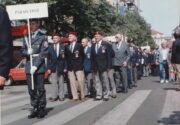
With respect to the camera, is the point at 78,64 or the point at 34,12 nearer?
the point at 34,12

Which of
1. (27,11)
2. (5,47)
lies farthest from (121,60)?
(5,47)

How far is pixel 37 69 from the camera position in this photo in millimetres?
10531

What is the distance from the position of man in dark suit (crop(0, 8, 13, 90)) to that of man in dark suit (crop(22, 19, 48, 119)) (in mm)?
5902

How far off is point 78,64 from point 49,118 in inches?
165

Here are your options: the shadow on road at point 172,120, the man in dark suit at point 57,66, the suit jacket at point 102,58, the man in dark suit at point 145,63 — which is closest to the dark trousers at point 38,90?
the shadow on road at point 172,120

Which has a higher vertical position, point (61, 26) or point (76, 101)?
point (61, 26)

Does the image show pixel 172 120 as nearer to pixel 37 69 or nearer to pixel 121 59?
pixel 37 69

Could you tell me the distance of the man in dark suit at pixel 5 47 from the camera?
4465 millimetres

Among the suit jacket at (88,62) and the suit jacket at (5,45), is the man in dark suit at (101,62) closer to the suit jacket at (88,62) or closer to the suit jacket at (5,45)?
the suit jacket at (88,62)

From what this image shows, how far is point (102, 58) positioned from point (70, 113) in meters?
3.75

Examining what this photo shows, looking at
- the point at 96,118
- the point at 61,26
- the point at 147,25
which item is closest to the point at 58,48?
the point at 96,118

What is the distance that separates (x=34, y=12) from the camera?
1191cm

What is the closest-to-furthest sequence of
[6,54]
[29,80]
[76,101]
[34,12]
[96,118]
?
[6,54], [96,118], [29,80], [34,12], [76,101]

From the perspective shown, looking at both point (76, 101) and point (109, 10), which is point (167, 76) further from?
point (109, 10)
